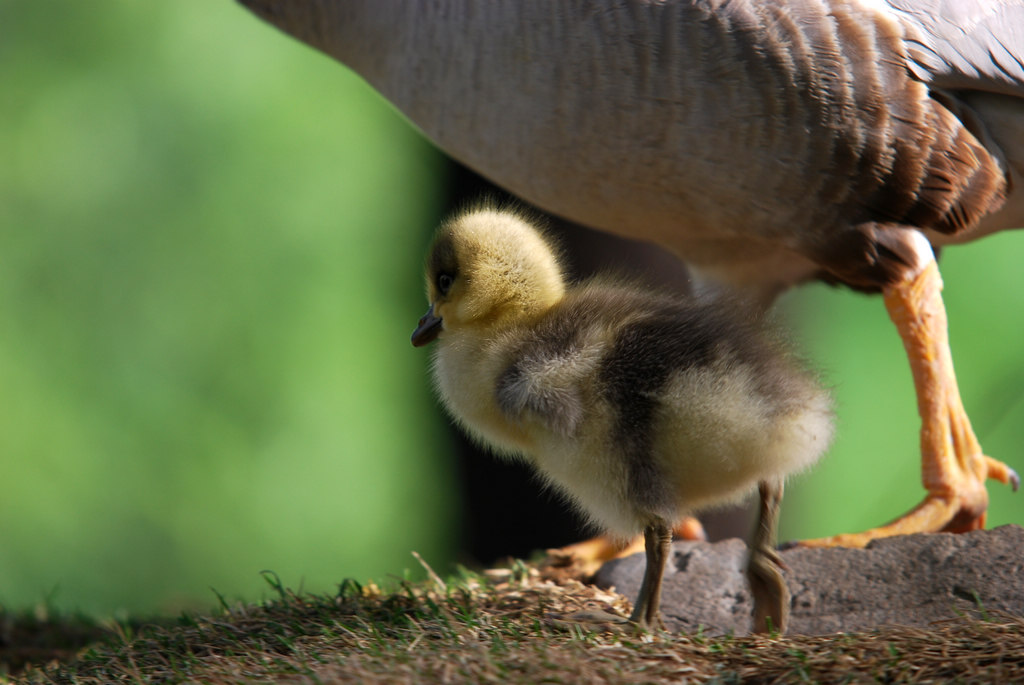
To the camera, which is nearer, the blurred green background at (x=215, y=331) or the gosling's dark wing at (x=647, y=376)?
the gosling's dark wing at (x=647, y=376)

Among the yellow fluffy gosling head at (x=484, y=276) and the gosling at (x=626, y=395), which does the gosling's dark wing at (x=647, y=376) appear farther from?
the yellow fluffy gosling head at (x=484, y=276)

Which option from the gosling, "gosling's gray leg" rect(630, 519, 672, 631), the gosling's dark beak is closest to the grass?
"gosling's gray leg" rect(630, 519, 672, 631)

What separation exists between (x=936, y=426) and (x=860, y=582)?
1.78 ft

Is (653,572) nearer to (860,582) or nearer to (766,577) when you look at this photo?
(766,577)

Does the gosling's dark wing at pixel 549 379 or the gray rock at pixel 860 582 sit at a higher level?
the gosling's dark wing at pixel 549 379

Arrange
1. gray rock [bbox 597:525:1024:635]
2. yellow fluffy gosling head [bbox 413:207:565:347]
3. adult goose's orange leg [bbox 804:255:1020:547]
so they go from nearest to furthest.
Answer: yellow fluffy gosling head [bbox 413:207:565:347]
gray rock [bbox 597:525:1024:635]
adult goose's orange leg [bbox 804:255:1020:547]

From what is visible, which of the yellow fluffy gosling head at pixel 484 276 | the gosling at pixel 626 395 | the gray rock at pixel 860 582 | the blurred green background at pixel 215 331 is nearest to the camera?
the gosling at pixel 626 395

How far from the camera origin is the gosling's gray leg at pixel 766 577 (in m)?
1.96

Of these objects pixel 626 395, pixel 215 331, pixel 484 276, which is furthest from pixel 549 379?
pixel 215 331

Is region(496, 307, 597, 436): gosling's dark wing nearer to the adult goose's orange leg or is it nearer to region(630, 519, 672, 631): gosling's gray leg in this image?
region(630, 519, 672, 631): gosling's gray leg

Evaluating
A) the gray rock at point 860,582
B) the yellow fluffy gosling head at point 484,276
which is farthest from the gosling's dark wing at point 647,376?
→ the gray rock at point 860,582

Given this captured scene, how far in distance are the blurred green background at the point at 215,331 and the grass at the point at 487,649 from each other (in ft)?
10.6

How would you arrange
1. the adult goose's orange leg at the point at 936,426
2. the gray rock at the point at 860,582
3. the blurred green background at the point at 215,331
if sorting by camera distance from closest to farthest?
the gray rock at the point at 860,582
the adult goose's orange leg at the point at 936,426
the blurred green background at the point at 215,331

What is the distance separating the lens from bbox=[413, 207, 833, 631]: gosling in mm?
1724
